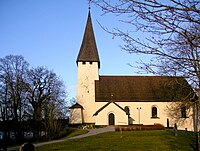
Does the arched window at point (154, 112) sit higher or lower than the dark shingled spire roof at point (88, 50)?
lower

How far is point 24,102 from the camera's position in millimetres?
43156

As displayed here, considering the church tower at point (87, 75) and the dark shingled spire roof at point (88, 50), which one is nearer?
the church tower at point (87, 75)

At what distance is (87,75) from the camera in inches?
1962

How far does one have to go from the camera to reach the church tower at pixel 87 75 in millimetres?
48219

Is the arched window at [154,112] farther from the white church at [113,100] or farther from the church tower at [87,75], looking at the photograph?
the church tower at [87,75]

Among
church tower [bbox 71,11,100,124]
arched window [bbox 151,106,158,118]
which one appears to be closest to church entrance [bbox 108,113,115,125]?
church tower [bbox 71,11,100,124]

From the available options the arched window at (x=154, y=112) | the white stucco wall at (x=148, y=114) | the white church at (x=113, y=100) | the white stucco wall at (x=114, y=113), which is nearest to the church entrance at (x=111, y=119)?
the white church at (x=113, y=100)

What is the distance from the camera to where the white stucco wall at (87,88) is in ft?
158

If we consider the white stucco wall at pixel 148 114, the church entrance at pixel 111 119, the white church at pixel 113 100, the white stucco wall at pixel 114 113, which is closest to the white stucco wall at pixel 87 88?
the white church at pixel 113 100

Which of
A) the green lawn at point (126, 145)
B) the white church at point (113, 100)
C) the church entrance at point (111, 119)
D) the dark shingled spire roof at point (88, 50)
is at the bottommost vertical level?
the green lawn at point (126, 145)

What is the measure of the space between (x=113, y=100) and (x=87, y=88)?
4955mm

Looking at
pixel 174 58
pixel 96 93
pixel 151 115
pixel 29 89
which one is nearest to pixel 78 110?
pixel 96 93

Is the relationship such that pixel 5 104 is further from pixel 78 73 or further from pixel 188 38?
pixel 188 38

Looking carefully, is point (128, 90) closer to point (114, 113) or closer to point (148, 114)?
point (148, 114)
